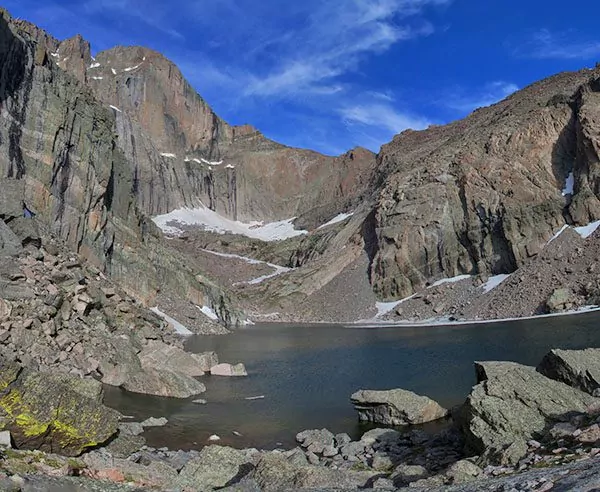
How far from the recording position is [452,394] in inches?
938

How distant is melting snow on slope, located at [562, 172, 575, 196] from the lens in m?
78.3

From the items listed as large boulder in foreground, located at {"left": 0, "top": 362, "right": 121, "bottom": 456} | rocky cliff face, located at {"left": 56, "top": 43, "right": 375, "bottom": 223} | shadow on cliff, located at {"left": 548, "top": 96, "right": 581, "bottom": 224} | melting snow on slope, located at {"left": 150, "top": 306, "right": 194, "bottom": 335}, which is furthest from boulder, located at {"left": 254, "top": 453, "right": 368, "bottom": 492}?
rocky cliff face, located at {"left": 56, "top": 43, "right": 375, "bottom": 223}

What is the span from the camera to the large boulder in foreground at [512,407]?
500 inches

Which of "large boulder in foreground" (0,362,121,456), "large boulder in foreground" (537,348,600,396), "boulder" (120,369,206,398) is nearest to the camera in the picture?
"large boulder in foreground" (0,362,121,456)

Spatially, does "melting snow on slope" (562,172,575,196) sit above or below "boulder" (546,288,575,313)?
above

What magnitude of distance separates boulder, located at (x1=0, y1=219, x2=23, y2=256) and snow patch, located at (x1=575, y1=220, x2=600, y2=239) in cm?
6669

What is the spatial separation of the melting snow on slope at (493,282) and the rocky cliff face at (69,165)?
4482cm

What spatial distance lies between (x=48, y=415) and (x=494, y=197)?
271ft

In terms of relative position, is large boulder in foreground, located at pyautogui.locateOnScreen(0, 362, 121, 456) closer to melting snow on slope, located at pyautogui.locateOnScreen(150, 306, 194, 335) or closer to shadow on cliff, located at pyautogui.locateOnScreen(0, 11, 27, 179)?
shadow on cliff, located at pyautogui.locateOnScreen(0, 11, 27, 179)

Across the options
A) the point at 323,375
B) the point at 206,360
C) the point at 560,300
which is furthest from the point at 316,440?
the point at 560,300

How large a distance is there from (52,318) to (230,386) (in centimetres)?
973

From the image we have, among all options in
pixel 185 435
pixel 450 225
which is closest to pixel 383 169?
pixel 450 225

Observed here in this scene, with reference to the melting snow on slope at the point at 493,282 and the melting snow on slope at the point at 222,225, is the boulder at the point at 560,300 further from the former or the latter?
the melting snow on slope at the point at 222,225

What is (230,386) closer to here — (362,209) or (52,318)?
(52,318)
